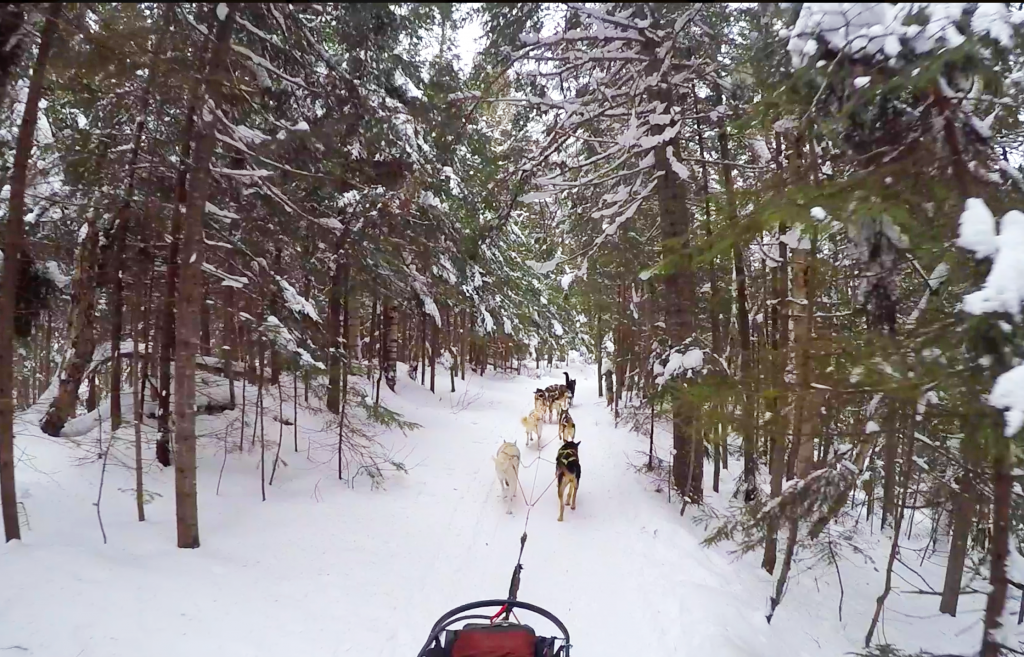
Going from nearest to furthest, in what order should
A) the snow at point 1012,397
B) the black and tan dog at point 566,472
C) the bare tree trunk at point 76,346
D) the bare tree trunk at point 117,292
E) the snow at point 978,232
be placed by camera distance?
the snow at point 1012,397 < the snow at point 978,232 < the bare tree trunk at point 117,292 < the bare tree trunk at point 76,346 < the black and tan dog at point 566,472

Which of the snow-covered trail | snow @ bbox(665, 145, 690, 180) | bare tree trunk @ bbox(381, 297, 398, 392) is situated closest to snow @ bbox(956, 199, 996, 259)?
the snow-covered trail

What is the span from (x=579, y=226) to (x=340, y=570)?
23.4 feet

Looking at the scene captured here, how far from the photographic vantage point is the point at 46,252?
277 inches

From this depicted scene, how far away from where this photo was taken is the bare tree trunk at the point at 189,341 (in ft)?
20.8

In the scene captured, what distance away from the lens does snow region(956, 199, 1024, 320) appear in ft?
8.82

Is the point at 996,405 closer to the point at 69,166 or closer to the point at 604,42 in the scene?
the point at 604,42

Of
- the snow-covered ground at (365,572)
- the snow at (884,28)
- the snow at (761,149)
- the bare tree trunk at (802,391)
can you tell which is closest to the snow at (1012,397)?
the bare tree trunk at (802,391)

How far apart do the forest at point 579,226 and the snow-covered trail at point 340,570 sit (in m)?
0.24

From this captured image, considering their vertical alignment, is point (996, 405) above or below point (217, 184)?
below

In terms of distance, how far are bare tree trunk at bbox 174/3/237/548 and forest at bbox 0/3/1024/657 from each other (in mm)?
35

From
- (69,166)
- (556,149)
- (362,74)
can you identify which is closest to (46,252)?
(69,166)

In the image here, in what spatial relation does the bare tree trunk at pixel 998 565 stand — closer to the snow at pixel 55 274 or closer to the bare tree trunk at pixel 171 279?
the bare tree trunk at pixel 171 279

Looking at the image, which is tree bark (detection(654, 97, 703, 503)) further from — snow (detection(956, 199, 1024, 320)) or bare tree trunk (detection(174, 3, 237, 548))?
bare tree trunk (detection(174, 3, 237, 548))

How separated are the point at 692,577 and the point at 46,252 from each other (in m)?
9.38
